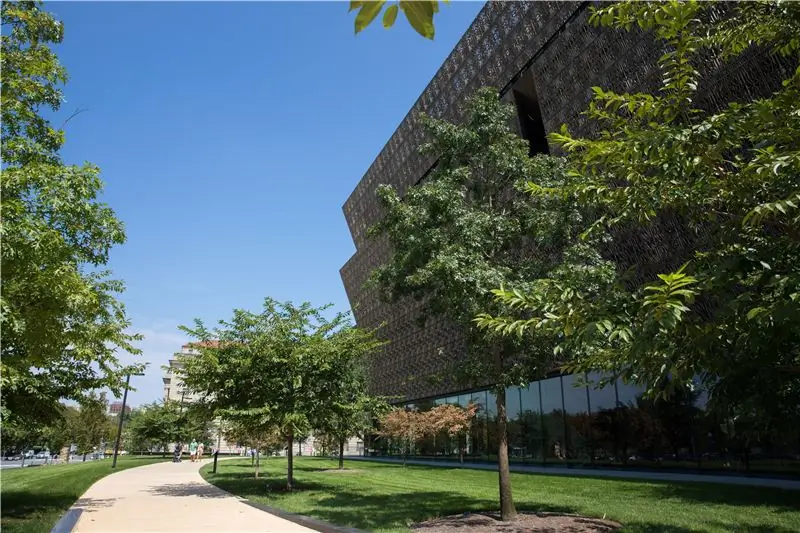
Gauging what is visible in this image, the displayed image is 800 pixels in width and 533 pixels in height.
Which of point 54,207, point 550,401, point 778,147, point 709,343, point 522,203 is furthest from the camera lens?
point 550,401

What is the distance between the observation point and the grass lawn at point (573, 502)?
11.0 m

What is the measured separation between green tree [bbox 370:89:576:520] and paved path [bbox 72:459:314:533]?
5.22m

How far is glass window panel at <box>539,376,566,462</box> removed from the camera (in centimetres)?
2930

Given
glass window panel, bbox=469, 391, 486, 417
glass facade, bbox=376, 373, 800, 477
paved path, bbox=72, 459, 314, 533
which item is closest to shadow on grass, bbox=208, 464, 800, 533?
paved path, bbox=72, 459, 314, 533

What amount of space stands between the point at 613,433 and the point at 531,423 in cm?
633

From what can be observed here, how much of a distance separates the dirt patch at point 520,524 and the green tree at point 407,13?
33.3 feet

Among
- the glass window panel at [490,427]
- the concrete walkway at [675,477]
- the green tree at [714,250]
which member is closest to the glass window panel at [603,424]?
the concrete walkway at [675,477]

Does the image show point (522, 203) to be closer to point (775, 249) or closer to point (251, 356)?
point (775, 249)

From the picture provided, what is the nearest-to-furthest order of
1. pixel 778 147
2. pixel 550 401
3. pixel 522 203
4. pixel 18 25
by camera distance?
1. pixel 778 147
2. pixel 18 25
3. pixel 522 203
4. pixel 550 401

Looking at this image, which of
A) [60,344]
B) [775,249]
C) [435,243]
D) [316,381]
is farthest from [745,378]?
[316,381]

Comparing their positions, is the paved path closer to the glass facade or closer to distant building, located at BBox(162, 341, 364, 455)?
distant building, located at BBox(162, 341, 364, 455)

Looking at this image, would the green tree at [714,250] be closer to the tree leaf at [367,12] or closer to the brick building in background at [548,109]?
the tree leaf at [367,12]

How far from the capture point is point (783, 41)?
5.23 meters

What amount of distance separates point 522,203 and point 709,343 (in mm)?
9068
